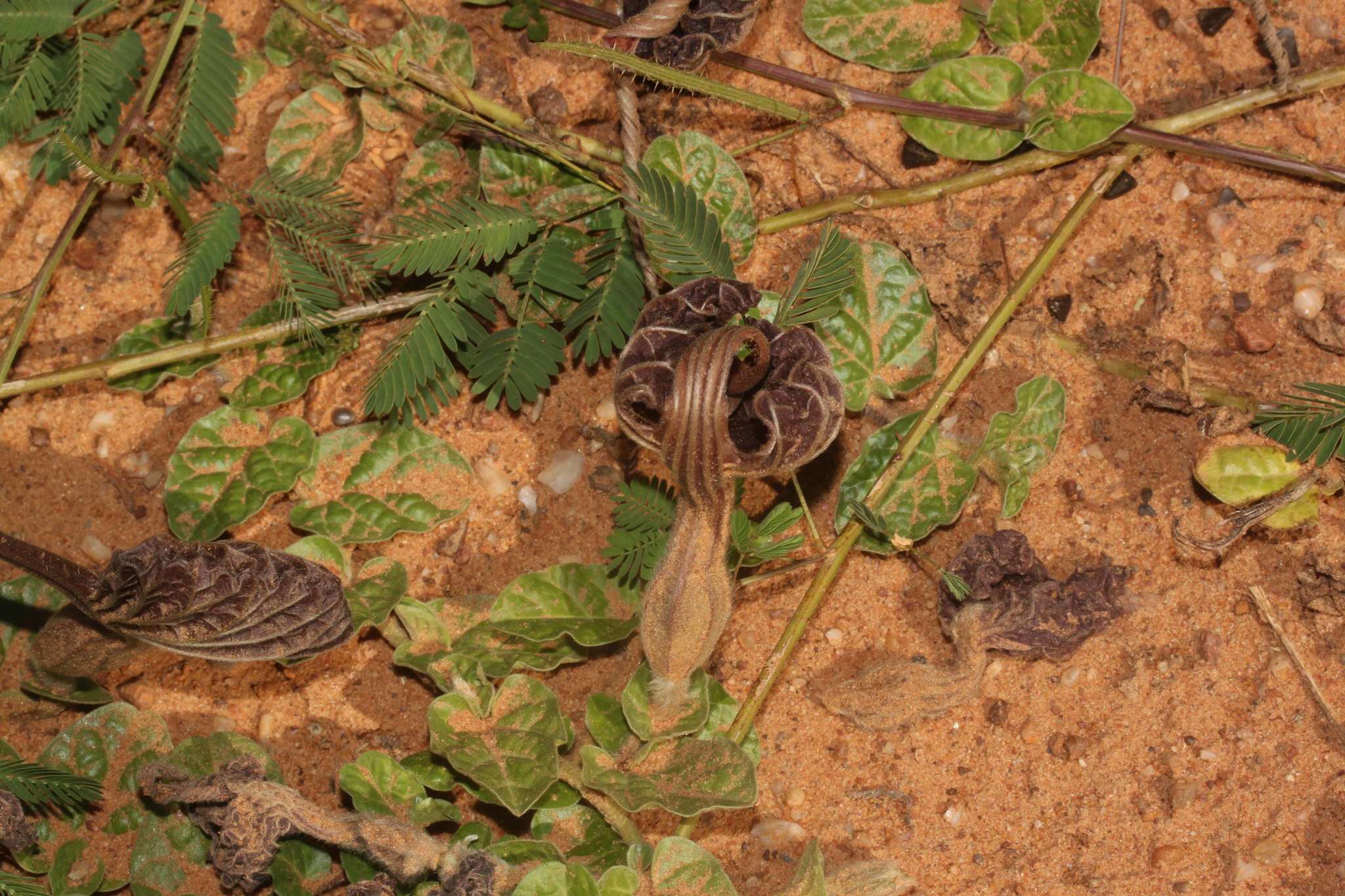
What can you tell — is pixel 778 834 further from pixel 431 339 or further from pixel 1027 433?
pixel 431 339

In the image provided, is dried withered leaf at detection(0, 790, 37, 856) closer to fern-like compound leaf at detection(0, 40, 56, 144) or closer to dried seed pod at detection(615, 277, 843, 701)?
dried seed pod at detection(615, 277, 843, 701)

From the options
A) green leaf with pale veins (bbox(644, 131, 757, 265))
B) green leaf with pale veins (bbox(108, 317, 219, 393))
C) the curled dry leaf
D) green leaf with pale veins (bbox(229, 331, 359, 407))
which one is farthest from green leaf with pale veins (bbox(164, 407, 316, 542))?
the curled dry leaf

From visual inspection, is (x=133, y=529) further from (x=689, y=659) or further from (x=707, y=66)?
(x=707, y=66)

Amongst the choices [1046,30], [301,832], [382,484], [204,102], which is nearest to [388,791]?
[301,832]

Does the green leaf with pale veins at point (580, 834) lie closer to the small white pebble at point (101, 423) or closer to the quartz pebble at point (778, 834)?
the quartz pebble at point (778, 834)

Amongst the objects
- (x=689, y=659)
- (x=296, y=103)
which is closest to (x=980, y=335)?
(x=689, y=659)
